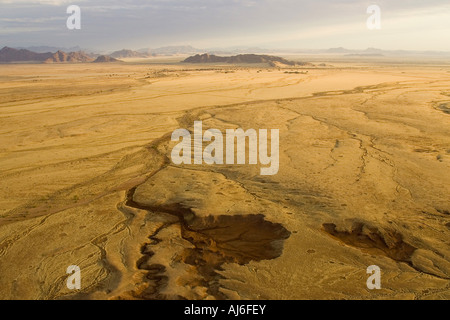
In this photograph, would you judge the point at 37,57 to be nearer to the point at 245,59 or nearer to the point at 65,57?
the point at 65,57

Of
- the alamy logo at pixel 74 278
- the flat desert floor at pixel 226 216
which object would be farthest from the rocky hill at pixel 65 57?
the alamy logo at pixel 74 278

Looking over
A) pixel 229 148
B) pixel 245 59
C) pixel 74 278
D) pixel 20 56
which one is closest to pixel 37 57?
pixel 20 56

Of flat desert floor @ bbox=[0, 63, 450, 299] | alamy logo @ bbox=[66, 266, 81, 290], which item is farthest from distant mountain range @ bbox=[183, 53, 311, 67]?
alamy logo @ bbox=[66, 266, 81, 290]

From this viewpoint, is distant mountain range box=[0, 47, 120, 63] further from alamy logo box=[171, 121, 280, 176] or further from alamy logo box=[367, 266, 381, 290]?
alamy logo box=[367, 266, 381, 290]

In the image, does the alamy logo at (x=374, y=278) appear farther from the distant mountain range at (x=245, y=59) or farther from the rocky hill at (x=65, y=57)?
the rocky hill at (x=65, y=57)
